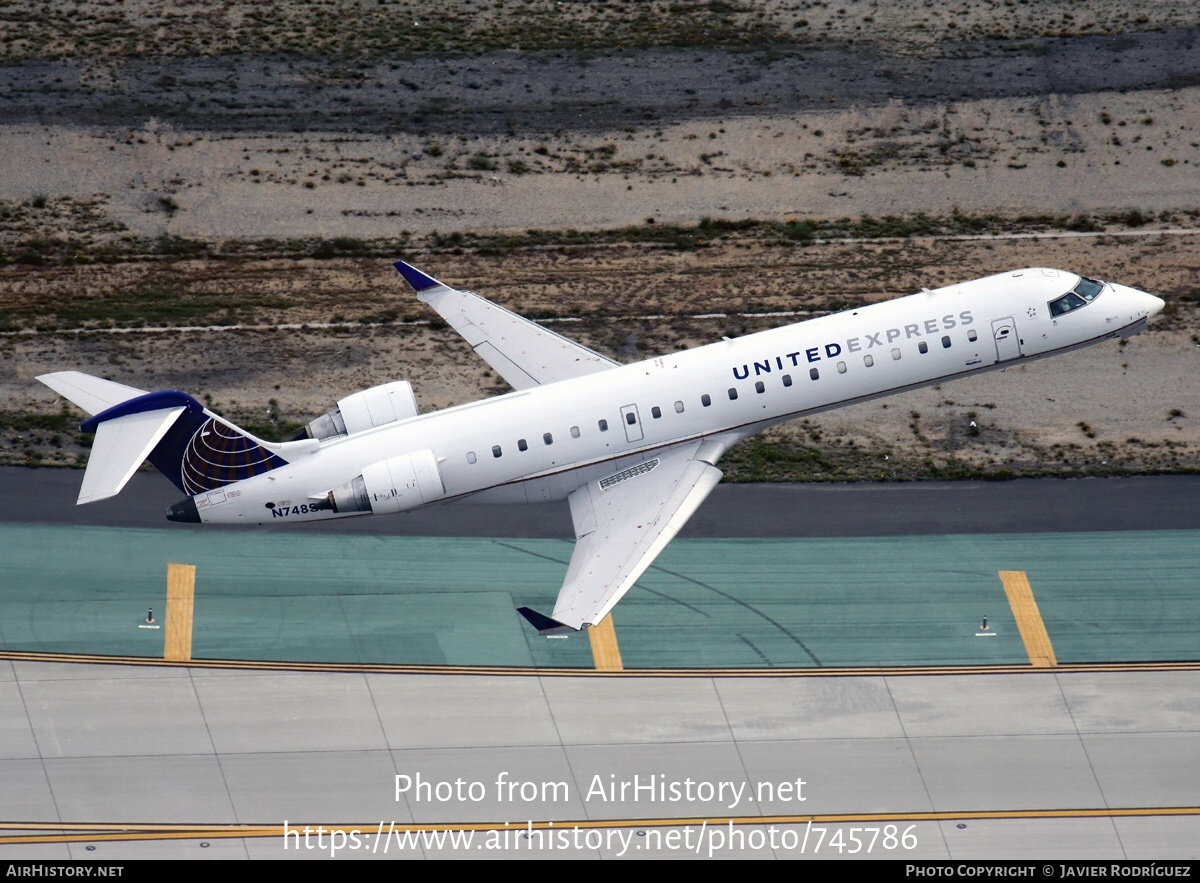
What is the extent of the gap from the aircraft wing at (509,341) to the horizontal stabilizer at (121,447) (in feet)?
31.9

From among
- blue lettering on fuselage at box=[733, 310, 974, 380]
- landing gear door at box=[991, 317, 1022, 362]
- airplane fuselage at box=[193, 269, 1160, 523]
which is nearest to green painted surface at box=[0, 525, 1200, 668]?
airplane fuselage at box=[193, 269, 1160, 523]

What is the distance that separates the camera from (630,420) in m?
48.4

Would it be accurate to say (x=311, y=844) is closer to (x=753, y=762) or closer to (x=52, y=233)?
(x=753, y=762)

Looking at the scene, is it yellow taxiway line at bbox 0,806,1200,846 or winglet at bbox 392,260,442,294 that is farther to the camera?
winglet at bbox 392,260,442,294

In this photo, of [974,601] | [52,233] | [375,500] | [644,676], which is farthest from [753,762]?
[52,233]

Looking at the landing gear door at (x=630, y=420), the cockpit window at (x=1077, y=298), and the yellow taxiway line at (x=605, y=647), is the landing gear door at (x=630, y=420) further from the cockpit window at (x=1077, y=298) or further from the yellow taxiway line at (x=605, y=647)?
the cockpit window at (x=1077, y=298)

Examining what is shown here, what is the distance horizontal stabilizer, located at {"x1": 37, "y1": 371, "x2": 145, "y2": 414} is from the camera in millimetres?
45562

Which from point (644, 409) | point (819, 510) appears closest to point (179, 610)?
point (644, 409)

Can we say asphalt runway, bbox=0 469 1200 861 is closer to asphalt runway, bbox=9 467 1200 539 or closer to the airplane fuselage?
the airplane fuselage

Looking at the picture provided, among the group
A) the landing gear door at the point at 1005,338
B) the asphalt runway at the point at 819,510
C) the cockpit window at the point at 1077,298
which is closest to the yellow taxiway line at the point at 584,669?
the asphalt runway at the point at 819,510

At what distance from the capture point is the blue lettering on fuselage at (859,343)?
48.6m

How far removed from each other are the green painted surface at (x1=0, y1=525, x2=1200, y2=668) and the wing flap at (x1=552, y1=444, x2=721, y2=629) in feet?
12.6

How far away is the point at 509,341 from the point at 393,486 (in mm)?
7482

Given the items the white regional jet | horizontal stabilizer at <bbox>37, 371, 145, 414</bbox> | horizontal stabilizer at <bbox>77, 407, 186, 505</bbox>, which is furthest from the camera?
the white regional jet
